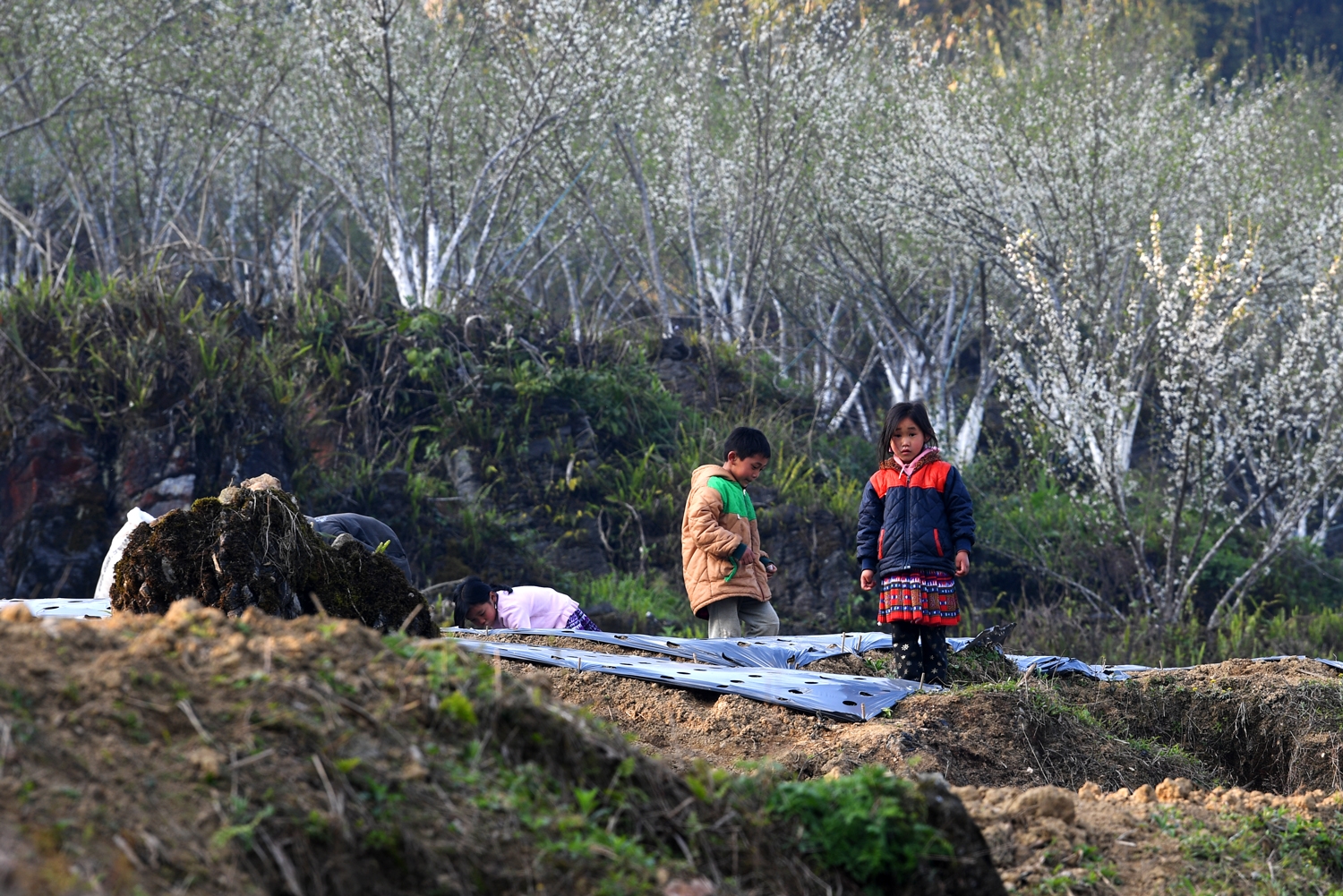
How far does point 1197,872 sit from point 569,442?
1006cm

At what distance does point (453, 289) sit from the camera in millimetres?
14469

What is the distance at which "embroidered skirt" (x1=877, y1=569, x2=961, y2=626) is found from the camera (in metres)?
5.55

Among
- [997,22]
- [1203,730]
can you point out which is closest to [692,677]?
[1203,730]

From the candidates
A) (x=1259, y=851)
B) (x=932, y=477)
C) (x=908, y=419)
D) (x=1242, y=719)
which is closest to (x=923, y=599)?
(x=932, y=477)

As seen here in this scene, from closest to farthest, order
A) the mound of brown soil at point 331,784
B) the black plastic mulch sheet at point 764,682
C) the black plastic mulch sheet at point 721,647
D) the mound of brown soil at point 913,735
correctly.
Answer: the mound of brown soil at point 331,784 → the mound of brown soil at point 913,735 → the black plastic mulch sheet at point 764,682 → the black plastic mulch sheet at point 721,647

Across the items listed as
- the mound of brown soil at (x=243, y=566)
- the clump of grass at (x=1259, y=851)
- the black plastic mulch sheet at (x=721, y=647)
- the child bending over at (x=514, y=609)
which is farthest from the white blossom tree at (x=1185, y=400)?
the mound of brown soil at (x=243, y=566)

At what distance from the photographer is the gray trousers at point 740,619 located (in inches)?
260

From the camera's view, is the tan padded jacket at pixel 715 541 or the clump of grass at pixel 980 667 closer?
the clump of grass at pixel 980 667

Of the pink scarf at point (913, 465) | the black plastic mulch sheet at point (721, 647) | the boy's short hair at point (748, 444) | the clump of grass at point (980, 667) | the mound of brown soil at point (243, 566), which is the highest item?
the boy's short hair at point (748, 444)

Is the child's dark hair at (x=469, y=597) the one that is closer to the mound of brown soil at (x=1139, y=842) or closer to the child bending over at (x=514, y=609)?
the child bending over at (x=514, y=609)

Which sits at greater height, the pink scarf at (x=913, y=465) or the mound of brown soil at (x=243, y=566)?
the pink scarf at (x=913, y=465)

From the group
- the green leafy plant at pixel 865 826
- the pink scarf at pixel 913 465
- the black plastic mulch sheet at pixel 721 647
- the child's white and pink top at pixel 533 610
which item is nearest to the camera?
the green leafy plant at pixel 865 826

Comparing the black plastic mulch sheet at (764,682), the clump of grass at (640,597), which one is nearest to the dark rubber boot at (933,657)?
the black plastic mulch sheet at (764,682)

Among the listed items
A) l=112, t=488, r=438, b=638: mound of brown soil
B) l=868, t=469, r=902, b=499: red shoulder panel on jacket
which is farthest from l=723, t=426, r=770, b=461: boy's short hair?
l=112, t=488, r=438, b=638: mound of brown soil
